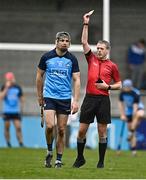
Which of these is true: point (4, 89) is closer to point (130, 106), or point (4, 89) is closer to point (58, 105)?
point (130, 106)

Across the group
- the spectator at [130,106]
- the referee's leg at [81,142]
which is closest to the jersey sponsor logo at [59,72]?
the referee's leg at [81,142]

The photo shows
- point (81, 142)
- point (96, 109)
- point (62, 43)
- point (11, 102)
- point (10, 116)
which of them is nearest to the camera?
point (62, 43)

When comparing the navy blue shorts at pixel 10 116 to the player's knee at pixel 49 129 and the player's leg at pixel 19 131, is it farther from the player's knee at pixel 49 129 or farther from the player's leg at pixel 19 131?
the player's knee at pixel 49 129

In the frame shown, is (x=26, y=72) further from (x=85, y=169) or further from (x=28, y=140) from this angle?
(x=85, y=169)

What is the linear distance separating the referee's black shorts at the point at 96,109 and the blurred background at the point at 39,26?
12.0m

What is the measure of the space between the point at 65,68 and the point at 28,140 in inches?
496

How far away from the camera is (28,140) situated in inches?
1050

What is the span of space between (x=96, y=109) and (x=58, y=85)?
79 centimetres

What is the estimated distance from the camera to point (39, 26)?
2784 cm

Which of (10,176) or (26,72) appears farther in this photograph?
(26,72)

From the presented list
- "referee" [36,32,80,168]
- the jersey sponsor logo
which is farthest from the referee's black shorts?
the jersey sponsor logo

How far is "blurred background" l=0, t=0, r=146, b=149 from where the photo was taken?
27.0 meters

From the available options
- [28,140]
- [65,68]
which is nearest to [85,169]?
[65,68]

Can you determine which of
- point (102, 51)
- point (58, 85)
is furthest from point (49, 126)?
point (102, 51)
